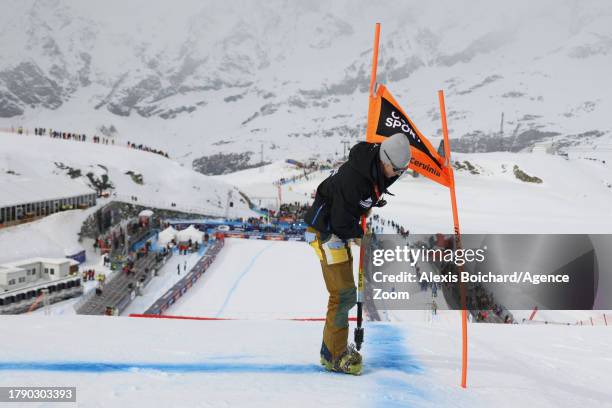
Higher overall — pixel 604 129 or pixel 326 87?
pixel 326 87

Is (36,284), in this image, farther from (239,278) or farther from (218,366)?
(218,366)

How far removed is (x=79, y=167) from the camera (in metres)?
36.6

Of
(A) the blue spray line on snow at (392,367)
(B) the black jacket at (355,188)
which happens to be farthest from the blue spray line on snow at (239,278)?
(B) the black jacket at (355,188)

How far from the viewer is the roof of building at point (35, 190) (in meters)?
25.0

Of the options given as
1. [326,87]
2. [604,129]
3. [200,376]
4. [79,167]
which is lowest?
[200,376]

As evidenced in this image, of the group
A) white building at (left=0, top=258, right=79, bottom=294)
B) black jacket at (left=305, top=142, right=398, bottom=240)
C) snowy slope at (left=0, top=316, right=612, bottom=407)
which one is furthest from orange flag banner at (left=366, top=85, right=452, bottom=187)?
white building at (left=0, top=258, right=79, bottom=294)

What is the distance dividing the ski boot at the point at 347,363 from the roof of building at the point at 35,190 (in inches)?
988

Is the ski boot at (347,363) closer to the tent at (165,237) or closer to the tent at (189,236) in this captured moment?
the tent at (189,236)

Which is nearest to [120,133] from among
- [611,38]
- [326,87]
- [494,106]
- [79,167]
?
[326,87]

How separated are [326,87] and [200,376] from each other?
188777 millimetres

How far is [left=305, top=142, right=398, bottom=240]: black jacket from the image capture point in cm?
351

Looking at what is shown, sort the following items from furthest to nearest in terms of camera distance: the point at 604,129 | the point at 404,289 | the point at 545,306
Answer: the point at 604,129, the point at 404,289, the point at 545,306

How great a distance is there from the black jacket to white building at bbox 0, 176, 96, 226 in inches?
984

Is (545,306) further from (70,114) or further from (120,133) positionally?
(70,114)
